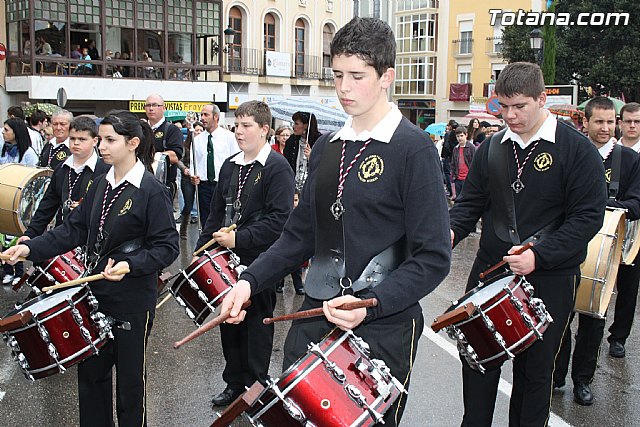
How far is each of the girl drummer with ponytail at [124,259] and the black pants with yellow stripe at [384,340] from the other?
4.36 feet

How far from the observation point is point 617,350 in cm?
640

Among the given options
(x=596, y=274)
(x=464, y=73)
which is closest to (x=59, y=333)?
(x=596, y=274)

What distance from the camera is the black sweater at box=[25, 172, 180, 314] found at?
13.4 feet

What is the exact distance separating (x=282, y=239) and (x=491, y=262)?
159cm

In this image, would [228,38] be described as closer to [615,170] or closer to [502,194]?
[615,170]

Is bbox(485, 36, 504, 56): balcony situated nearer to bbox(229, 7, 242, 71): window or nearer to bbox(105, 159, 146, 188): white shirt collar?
bbox(229, 7, 242, 71): window

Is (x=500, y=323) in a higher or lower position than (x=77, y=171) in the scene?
lower

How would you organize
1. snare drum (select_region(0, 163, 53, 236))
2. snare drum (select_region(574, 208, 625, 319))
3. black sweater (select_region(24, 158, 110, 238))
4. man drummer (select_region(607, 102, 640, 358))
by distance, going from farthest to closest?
snare drum (select_region(0, 163, 53, 236)) → man drummer (select_region(607, 102, 640, 358)) → black sweater (select_region(24, 158, 110, 238)) → snare drum (select_region(574, 208, 625, 319))

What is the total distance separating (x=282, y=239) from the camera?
3.23 meters

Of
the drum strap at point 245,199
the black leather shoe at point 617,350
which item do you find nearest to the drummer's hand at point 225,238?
the drum strap at point 245,199

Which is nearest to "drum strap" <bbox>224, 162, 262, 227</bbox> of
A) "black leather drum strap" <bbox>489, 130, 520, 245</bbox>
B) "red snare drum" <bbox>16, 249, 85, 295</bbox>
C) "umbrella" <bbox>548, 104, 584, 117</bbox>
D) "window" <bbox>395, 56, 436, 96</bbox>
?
"red snare drum" <bbox>16, 249, 85, 295</bbox>

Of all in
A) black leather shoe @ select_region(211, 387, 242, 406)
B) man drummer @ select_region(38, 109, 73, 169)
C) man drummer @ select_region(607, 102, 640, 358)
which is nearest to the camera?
black leather shoe @ select_region(211, 387, 242, 406)

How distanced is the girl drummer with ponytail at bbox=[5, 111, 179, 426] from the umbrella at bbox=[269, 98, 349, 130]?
8.36 meters

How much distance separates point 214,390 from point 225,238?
1362 mm
